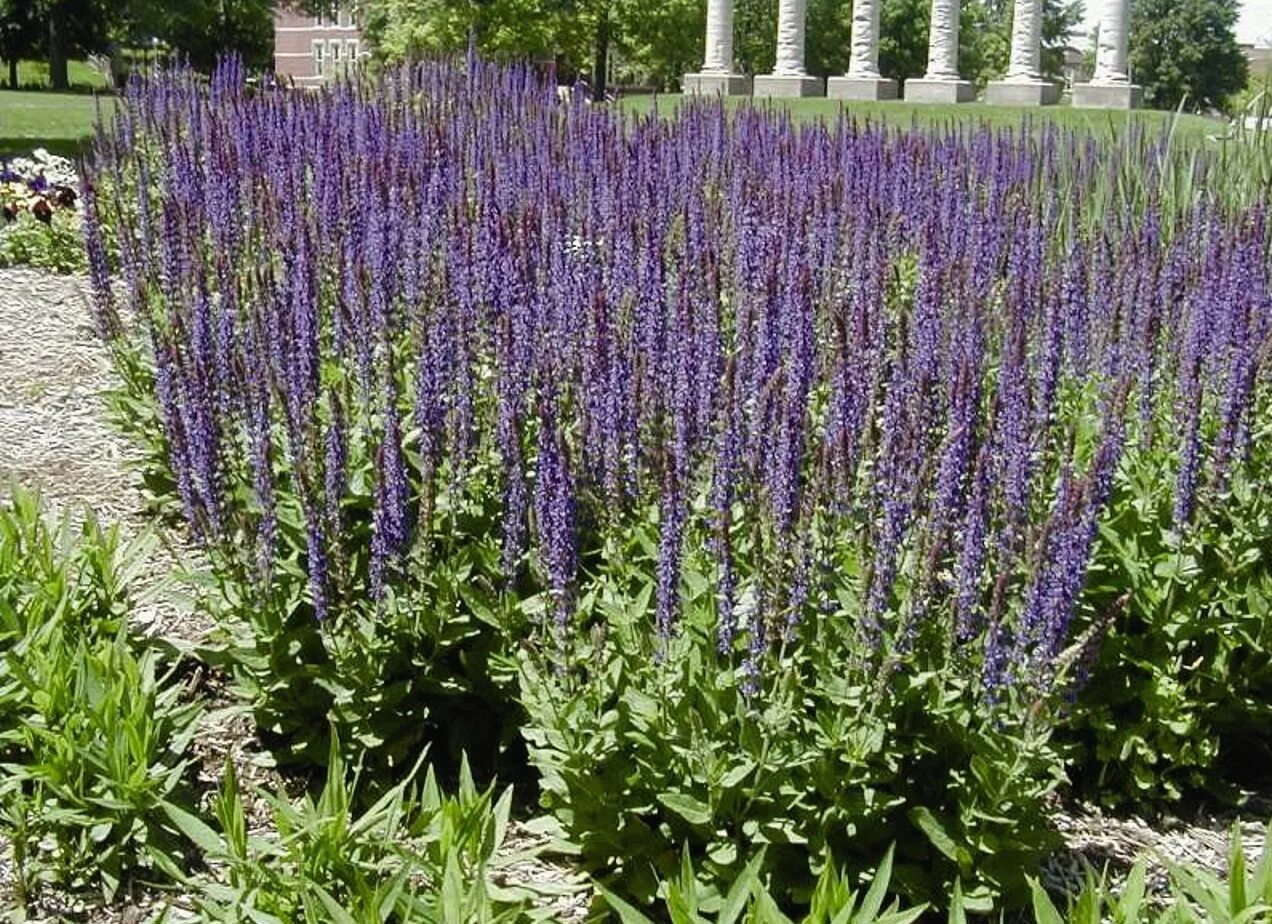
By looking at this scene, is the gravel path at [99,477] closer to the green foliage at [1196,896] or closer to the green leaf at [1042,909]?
the green foliage at [1196,896]

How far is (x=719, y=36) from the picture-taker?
132ft

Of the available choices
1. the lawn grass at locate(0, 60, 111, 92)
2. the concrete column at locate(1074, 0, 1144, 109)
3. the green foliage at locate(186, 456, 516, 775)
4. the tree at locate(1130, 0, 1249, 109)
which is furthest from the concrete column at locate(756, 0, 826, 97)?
the tree at locate(1130, 0, 1249, 109)

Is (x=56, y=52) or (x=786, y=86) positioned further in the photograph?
(x=56, y=52)

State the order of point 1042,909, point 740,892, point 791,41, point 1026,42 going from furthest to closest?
1. point 791,41
2. point 1026,42
3. point 740,892
4. point 1042,909

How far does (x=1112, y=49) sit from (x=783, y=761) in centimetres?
3849

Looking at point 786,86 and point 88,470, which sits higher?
point 786,86

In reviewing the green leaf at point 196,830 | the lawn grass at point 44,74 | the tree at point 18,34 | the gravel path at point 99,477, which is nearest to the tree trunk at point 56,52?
the tree at point 18,34

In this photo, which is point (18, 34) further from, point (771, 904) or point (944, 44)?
point (771, 904)

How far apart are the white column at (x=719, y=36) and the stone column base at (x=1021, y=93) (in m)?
8.65

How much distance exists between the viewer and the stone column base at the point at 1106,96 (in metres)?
34.7

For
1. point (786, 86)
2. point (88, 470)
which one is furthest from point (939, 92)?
point (88, 470)

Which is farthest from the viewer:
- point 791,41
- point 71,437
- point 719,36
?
point 719,36

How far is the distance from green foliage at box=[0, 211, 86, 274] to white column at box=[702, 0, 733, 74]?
3279 cm

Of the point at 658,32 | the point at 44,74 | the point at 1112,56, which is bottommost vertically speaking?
the point at 44,74
